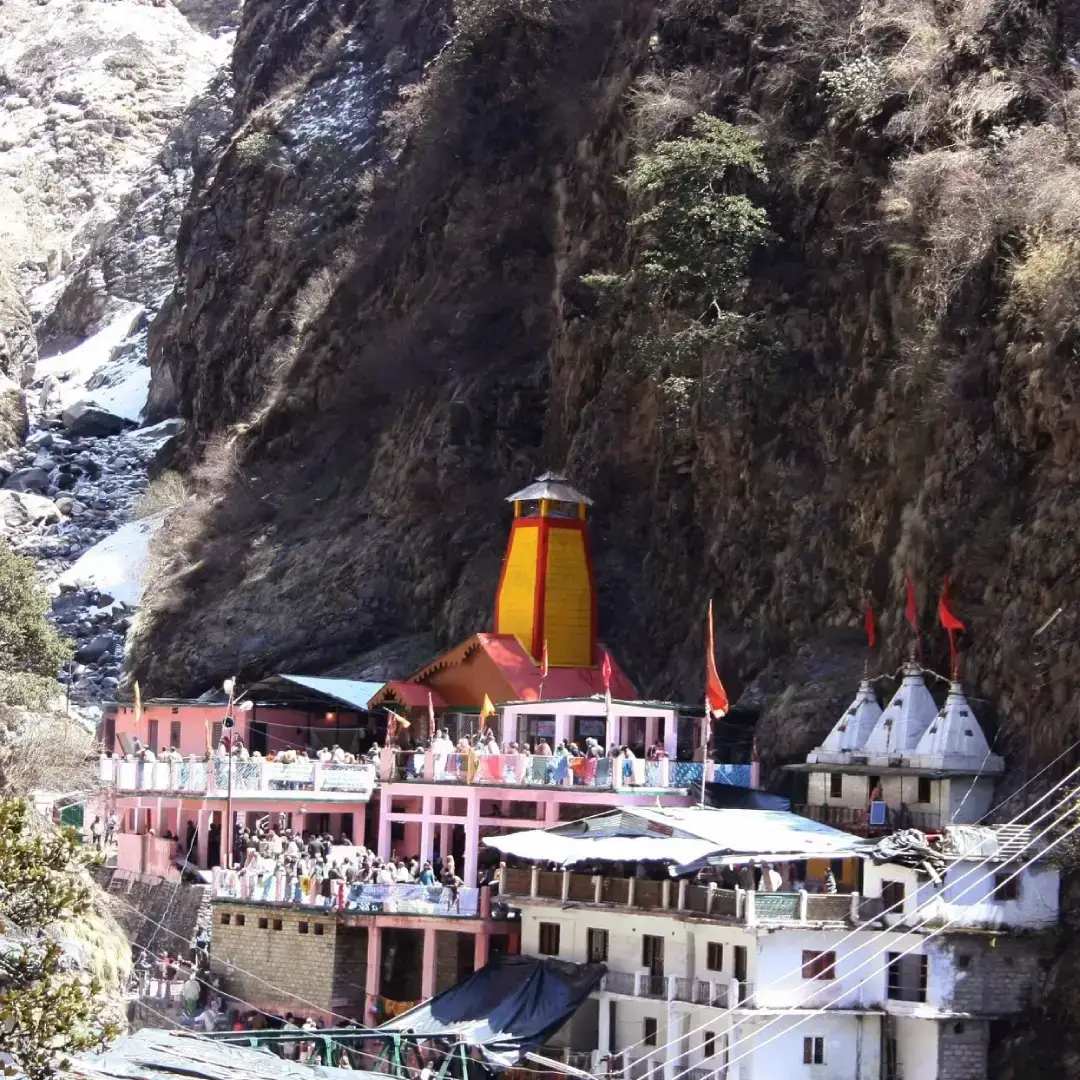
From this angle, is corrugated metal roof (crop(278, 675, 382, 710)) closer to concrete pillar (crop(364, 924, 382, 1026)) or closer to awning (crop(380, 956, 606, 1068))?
concrete pillar (crop(364, 924, 382, 1026))

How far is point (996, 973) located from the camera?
153 ft

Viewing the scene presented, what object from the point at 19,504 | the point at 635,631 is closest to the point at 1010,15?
the point at 635,631

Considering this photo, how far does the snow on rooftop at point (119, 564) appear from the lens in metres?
99.5

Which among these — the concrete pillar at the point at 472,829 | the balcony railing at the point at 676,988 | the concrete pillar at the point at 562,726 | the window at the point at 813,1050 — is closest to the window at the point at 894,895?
the window at the point at 813,1050

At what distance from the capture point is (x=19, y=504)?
4237 inches

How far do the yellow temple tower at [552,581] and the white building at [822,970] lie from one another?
47.2 feet

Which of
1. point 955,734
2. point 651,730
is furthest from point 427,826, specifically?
point 955,734

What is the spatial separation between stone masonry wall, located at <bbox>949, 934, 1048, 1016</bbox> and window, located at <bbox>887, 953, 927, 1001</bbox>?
2.02ft

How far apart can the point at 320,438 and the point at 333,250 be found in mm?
9163

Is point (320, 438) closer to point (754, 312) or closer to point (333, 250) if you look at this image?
point (333, 250)

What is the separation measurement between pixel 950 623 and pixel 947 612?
24 centimetres

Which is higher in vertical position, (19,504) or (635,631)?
(19,504)

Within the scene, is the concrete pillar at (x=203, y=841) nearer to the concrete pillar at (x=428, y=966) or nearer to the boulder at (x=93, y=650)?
the concrete pillar at (x=428, y=966)

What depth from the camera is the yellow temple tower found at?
6294 cm
